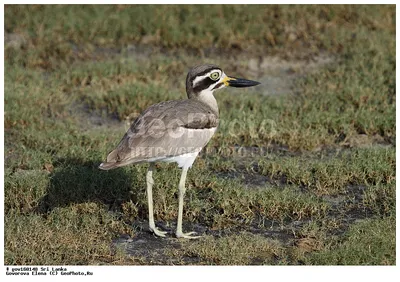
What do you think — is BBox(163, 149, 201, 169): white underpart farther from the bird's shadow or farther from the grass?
the bird's shadow

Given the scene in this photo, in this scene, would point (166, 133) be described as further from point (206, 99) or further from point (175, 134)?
point (206, 99)

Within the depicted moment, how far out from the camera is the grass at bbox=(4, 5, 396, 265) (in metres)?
6.81

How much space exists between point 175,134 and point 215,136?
2.36 meters

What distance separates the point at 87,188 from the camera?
25.7 ft

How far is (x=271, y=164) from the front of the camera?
27.8ft

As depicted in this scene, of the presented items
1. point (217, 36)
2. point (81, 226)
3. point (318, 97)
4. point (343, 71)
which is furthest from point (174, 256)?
point (217, 36)

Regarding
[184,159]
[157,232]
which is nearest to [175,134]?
[184,159]

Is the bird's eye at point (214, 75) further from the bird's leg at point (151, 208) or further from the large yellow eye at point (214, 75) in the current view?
the bird's leg at point (151, 208)

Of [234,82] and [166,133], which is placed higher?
[234,82]

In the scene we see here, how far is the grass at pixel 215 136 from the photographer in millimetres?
6812

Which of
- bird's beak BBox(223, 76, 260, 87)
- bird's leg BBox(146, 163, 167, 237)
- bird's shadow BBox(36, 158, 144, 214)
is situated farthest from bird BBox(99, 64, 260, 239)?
bird's shadow BBox(36, 158, 144, 214)

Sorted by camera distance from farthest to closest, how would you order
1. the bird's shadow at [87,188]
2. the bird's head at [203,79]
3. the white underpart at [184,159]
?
the bird's shadow at [87,188], the bird's head at [203,79], the white underpart at [184,159]

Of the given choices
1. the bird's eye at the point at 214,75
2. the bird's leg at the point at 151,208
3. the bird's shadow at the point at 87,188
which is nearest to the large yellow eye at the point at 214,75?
the bird's eye at the point at 214,75

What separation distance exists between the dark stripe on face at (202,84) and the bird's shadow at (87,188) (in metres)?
1.16
